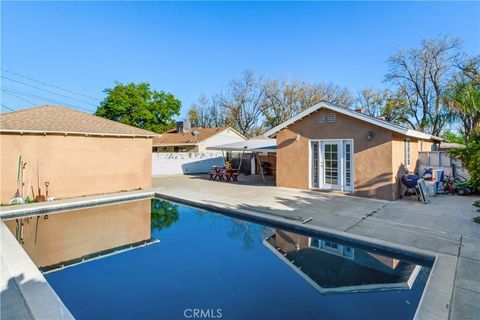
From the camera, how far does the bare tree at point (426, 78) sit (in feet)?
89.9

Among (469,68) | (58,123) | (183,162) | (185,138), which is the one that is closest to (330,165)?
(58,123)

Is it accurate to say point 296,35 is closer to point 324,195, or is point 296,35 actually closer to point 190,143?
point 190,143

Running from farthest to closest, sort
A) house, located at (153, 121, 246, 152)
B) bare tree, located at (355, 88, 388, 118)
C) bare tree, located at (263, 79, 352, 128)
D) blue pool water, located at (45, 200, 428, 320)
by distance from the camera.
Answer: bare tree, located at (263, 79, 352, 128) < bare tree, located at (355, 88, 388, 118) < house, located at (153, 121, 246, 152) < blue pool water, located at (45, 200, 428, 320)

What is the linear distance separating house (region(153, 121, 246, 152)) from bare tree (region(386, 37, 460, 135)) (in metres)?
20.1

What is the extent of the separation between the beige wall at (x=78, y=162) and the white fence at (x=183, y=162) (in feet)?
21.3

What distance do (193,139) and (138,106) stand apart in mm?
13964

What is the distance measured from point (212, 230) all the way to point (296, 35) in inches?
787

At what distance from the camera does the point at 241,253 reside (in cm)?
663

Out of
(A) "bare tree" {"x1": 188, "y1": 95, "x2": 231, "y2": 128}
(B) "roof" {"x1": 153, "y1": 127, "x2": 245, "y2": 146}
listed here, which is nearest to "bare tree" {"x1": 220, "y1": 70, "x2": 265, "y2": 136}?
(A) "bare tree" {"x1": 188, "y1": 95, "x2": 231, "y2": 128}

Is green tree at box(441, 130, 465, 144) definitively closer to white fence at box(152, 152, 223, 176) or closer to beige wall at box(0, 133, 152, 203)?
beige wall at box(0, 133, 152, 203)

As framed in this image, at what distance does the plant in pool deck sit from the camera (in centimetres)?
921

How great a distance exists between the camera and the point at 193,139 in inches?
1085

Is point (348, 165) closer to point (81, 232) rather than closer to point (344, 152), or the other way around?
point (344, 152)

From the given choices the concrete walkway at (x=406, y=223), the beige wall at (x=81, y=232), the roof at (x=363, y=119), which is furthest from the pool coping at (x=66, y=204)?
the roof at (x=363, y=119)
